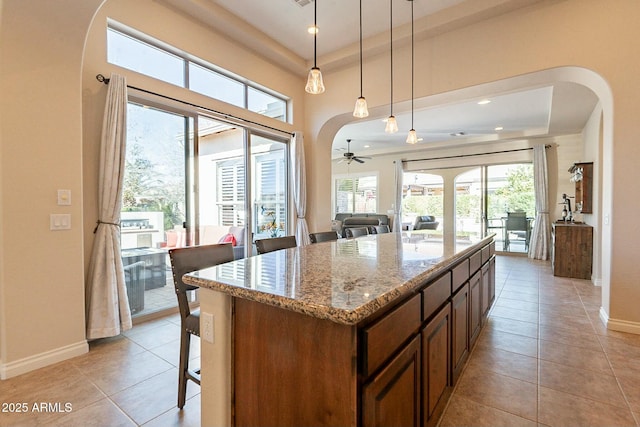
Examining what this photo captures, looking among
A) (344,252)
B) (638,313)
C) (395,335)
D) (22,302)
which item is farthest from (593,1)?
(22,302)

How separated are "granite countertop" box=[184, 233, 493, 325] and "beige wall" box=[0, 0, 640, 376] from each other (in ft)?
5.81

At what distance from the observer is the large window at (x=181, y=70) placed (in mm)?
2891

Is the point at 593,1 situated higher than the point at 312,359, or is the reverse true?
the point at 593,1

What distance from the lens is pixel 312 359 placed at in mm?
979

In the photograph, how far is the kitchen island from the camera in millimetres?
918

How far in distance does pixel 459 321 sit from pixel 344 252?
84 centimetres

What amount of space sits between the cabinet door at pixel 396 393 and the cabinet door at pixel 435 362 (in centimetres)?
10

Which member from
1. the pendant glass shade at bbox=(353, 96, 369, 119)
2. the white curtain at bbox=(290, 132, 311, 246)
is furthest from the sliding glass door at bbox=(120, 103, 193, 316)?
the pendant glass shade at bbox=(353, 96, 369, 119)

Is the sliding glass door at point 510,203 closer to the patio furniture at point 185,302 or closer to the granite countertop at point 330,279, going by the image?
the granite countertop at point 330,279

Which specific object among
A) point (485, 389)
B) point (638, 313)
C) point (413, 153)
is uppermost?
point (413, 153)

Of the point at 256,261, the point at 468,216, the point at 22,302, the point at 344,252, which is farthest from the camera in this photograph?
the point at 468,216

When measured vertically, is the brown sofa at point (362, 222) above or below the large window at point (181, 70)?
below

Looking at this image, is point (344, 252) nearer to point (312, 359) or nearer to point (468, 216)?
point (312, 359)

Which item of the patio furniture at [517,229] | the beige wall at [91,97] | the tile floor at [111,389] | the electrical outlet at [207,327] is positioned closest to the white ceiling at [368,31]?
the beige wall at [91,97]
